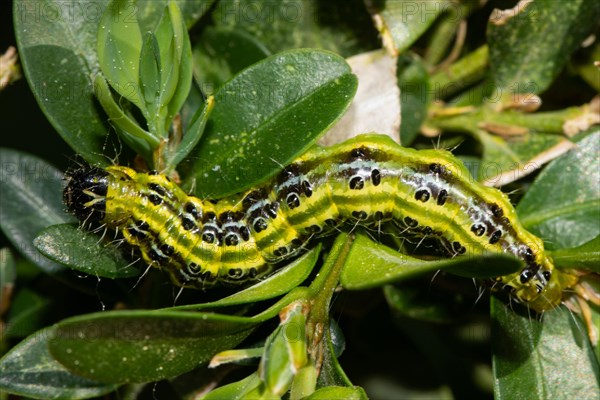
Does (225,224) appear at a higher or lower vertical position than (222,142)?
lower

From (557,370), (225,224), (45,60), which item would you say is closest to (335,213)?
(225,224)

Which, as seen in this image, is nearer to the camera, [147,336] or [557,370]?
[147,336]

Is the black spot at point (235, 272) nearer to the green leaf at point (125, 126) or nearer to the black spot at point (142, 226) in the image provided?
the black spot at point (142, 226)

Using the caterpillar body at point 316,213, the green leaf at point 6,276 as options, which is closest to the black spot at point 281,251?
the caterpillar body at point 316,213

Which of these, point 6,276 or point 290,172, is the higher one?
point 290,172

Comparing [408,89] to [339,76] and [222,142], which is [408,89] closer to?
[339,76]

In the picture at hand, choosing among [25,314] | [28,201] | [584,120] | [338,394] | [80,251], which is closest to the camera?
[338,394]

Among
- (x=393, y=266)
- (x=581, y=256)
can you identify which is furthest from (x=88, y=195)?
(x=581, y=256)

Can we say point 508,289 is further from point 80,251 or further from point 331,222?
point 80,251
